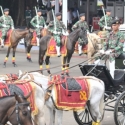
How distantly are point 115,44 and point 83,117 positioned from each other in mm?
1606

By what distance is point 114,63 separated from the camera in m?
10.6

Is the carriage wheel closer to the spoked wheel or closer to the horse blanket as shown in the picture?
the spoked wheel

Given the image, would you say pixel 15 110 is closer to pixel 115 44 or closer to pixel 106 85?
pixel 106 85

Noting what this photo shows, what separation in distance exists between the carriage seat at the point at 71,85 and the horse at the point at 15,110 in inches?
91.0

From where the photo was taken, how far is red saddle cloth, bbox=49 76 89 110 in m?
8.71

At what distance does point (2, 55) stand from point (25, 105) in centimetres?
1661

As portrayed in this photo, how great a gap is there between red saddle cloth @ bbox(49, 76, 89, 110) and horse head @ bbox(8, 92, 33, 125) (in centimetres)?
241

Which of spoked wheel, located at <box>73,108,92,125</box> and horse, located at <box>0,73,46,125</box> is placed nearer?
horse, located at <box>0,73,46,125</box>

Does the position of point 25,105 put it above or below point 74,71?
above

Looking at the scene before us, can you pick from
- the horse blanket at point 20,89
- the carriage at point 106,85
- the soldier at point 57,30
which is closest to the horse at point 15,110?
the horse blanket at point 20,89

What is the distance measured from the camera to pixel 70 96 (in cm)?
880

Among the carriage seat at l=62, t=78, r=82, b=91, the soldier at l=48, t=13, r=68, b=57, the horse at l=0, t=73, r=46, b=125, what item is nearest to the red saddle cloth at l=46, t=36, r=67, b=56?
the soldier at l=48, t=13, r=68, b=57

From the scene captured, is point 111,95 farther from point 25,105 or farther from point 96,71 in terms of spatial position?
point 25,105

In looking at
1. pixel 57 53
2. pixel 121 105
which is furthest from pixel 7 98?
pixel 57 53
